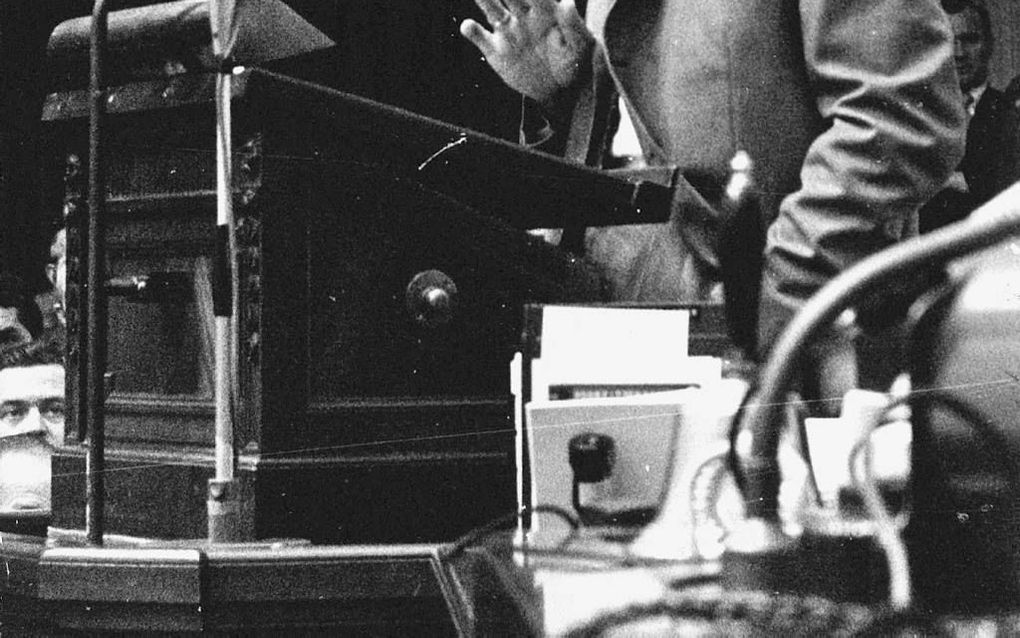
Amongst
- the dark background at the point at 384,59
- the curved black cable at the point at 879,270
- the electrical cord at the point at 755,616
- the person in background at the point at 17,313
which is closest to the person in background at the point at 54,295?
the person in background at the point at 17,313

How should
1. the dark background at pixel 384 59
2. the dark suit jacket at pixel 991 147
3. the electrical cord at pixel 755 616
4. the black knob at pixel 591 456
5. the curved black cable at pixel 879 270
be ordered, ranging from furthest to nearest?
the dark background at pixel 384 59 < the dark suit jacket at pixel 991 147 < the black knob at pixel 591 456 < the electrical cord at pixel 755 616 < the curved black cable at pixel 879 270

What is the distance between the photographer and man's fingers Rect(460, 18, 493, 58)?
111 centimetres

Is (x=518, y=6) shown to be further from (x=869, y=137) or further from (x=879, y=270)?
(x=879, y=270)

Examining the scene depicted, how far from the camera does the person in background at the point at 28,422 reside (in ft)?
Result: 4.99

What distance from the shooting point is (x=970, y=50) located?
82 cm

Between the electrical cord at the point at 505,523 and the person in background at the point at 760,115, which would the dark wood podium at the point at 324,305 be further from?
the electrical cord at the point at 505,523

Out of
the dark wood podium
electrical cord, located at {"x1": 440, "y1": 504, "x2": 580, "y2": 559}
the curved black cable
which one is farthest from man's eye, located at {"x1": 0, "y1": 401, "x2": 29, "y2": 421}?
the curved black cable

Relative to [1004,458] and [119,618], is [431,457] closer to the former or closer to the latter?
[119,618]

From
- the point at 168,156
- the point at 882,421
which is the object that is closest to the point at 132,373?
the point at 168,156

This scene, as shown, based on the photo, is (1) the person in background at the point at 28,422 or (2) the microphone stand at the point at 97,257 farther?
(1) the person in background at the point at 28,422

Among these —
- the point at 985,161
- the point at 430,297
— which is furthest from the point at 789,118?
the point at 430,297

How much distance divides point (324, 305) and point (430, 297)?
0.37 ft

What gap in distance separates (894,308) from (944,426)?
45 millimetres

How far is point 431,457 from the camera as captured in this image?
1.21m
